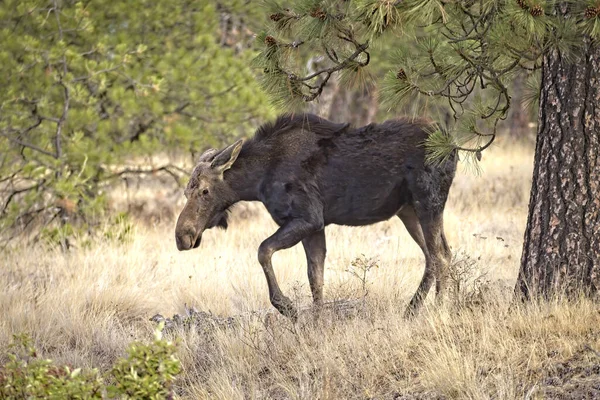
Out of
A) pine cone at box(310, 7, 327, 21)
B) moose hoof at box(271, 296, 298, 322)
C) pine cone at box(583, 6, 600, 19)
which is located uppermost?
pine cone at box(583, 6, 600, 19)

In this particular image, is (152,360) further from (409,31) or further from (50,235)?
(50,235)

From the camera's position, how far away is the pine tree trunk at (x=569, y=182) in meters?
6.46

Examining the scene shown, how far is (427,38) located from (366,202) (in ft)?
6.07

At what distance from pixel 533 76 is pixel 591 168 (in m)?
1.48

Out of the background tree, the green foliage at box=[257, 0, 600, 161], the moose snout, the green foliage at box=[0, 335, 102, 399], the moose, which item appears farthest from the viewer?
the moose

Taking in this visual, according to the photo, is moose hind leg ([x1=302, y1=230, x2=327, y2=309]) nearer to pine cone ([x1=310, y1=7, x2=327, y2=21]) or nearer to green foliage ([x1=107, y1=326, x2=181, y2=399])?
pine cone ([x1=310, y1=7, x2=327, y2=21])

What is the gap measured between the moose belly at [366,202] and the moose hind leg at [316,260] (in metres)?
0.23

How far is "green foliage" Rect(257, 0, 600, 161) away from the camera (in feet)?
18.5

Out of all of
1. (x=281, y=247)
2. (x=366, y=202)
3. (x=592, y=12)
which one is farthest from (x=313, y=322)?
(x=592, y=12)

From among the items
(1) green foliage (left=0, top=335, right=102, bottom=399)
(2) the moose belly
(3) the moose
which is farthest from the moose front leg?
(1) green foliage (left=0, top=335, right=102, bottom=399)

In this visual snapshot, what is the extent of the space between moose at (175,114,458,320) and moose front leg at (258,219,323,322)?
0.10m

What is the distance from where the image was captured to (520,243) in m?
10.8

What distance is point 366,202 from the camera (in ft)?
25.6

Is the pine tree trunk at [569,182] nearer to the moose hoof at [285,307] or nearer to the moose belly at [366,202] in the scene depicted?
the moose belly at [366,202]
